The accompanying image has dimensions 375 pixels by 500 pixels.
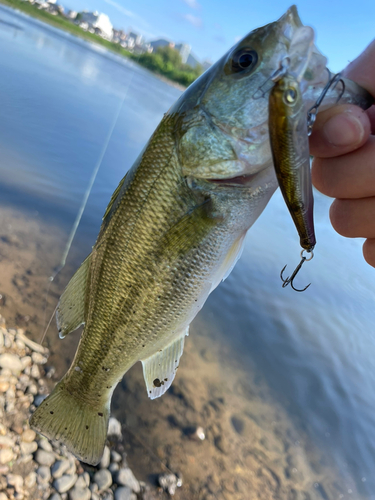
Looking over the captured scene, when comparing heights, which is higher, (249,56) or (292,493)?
(249,56)

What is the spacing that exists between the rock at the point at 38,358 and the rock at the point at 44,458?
103cm

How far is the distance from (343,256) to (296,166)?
1164 cm

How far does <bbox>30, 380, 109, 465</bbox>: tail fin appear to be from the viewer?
2119 millimetres

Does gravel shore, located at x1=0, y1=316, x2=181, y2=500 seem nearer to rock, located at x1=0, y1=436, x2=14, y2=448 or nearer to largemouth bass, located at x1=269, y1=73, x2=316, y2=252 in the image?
rock, located at x1=0, y1=436, x2=14, y2=448

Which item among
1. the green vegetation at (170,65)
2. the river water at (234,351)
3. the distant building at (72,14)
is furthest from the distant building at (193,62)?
the river water at (234,351)

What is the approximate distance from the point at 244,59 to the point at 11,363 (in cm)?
365

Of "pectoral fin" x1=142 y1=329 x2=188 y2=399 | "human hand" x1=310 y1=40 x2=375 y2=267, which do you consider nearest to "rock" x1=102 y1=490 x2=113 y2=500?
"pectoral fin" x1=142 y1=329 x2=188 y2=399

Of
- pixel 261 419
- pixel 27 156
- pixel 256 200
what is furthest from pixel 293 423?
pixel 27 156

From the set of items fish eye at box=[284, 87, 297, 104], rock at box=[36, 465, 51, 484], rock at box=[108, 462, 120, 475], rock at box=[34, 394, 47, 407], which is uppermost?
fish eye at box=[284, 87, 297, 104]

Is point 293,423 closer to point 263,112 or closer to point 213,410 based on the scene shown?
point 213,410

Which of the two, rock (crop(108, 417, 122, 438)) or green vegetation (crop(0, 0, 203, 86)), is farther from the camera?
green vegetation (crop(0, 0, 203, 86))

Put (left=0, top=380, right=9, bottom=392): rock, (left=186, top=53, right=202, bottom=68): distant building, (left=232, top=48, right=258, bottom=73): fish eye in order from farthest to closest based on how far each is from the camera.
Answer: (left=186, top=53, right=202, bottom=68): distant building → (left=0, top=380, right=9, bottom=392): rock → (left=232, top=48, right=258, bottom=73): fish eye

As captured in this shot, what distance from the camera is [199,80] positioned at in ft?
5.27

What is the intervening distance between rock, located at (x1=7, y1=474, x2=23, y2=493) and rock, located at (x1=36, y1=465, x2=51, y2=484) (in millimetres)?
162
